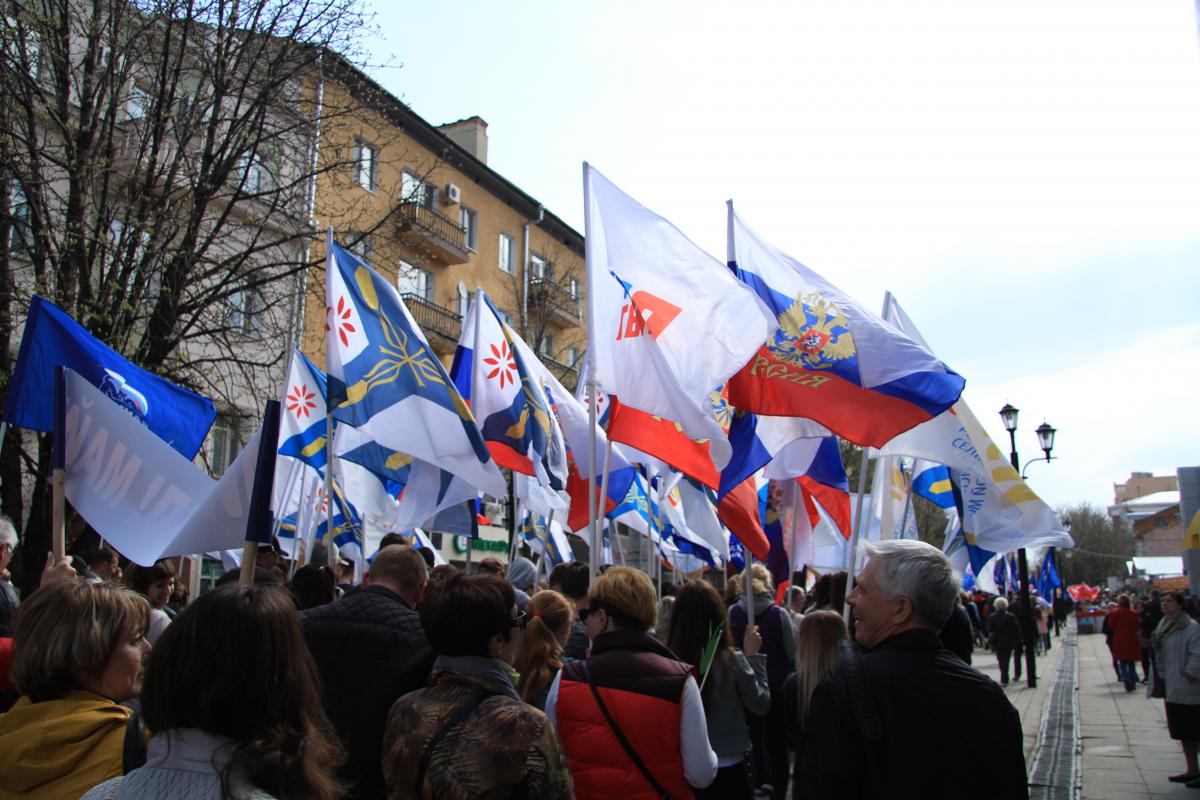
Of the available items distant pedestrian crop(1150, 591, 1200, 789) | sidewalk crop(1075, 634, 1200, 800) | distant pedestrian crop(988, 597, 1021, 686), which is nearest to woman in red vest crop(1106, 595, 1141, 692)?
sidewalk crop(1075, 634, 1200, 800)

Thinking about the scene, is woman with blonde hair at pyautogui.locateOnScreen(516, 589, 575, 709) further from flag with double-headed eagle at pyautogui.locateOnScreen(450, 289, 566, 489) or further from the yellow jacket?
flag with double-headed eagle at pyautogui.locateOnScreen(450, 289, 566, 489)

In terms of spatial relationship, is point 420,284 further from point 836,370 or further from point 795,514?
point 836,370

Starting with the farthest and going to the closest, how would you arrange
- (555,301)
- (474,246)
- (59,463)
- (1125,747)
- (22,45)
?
(555,301) → (474,246) → (1125,747) → (22,45) → (59,463)

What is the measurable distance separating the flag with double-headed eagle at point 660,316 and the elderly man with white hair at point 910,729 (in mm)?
3359

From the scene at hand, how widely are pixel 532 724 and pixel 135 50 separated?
40.9 ft

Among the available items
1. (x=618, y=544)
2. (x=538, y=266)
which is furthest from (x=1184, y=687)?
(x=538, y=266)

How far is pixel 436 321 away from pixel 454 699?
2835cm

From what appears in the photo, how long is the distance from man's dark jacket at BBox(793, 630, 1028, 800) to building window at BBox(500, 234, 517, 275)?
106 feet

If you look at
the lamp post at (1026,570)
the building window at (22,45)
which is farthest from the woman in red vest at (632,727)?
the lamp post at (1026,570)

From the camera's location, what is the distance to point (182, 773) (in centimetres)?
200

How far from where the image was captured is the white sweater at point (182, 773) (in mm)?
1974

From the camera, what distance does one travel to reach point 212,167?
13.3 m

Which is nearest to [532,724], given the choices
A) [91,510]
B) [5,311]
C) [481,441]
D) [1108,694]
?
[91,510]

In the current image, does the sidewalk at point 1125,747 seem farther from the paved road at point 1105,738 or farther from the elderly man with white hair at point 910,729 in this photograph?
the elderly man with white hair at point 910,729
